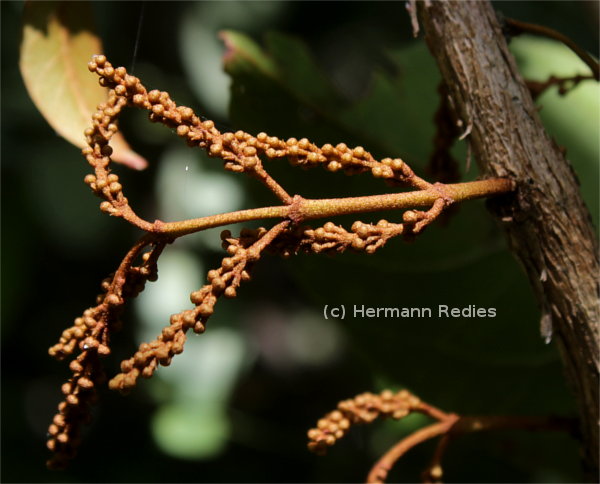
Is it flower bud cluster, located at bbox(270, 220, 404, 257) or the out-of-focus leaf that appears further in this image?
the out-of-focus leaf

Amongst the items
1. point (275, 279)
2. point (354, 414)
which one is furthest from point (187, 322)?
point (275, 279)

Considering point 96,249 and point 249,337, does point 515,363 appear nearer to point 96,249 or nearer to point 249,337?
point 249,337

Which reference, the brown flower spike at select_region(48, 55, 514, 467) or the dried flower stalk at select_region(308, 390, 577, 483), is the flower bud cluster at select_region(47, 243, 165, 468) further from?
the dried flower stalk at select_region(308, 390, 577, 483)

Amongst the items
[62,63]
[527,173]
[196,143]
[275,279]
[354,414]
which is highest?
[275,279]

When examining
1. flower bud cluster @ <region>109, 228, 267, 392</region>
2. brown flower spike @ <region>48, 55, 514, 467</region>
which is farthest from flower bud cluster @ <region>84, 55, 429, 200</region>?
flower bud cluster @ <region>109, 228, 267, 392</region>

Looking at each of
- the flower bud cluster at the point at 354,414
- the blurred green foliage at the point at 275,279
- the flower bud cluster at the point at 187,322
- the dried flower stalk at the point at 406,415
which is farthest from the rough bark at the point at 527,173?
the blurred green foliage at the point at 275,279

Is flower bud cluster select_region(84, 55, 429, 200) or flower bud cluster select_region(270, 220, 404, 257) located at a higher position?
flower bud cluster select_region(84, 55, 429, 200)

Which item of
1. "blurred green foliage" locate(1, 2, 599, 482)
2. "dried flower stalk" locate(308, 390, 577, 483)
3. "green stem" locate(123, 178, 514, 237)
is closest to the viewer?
"green stem" locate(123, 178, 514, 237)

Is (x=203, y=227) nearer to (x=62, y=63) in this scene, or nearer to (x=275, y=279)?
(x=62, y=63)
